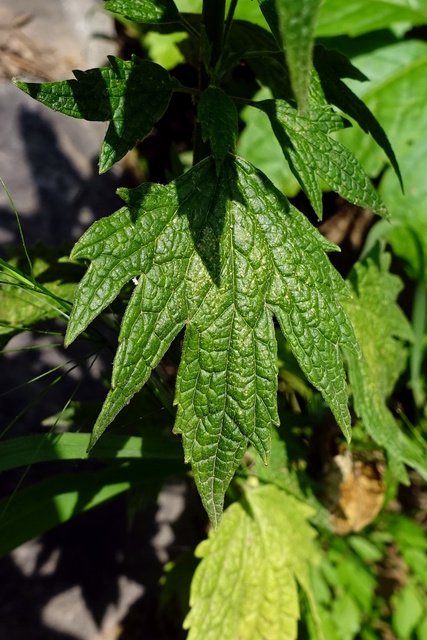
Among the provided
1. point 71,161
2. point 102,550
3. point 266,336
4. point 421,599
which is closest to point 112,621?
point 102,550

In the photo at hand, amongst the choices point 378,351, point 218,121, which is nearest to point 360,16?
point 378,351

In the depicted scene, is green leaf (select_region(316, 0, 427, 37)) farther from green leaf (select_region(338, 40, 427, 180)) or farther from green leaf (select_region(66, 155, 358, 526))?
green leaf (select_region(66, 155, 358, 526))

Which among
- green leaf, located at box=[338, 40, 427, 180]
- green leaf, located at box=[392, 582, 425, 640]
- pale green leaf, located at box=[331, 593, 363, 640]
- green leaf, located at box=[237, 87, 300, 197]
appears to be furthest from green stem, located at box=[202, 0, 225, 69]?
green leaf, located at box=[392, 582, 425, 640]

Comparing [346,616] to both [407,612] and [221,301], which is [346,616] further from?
[221,301]

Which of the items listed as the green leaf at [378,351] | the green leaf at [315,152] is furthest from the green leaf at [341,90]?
the green leaf at [378,351]

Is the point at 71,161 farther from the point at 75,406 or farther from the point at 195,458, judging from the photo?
the point at 195,458
